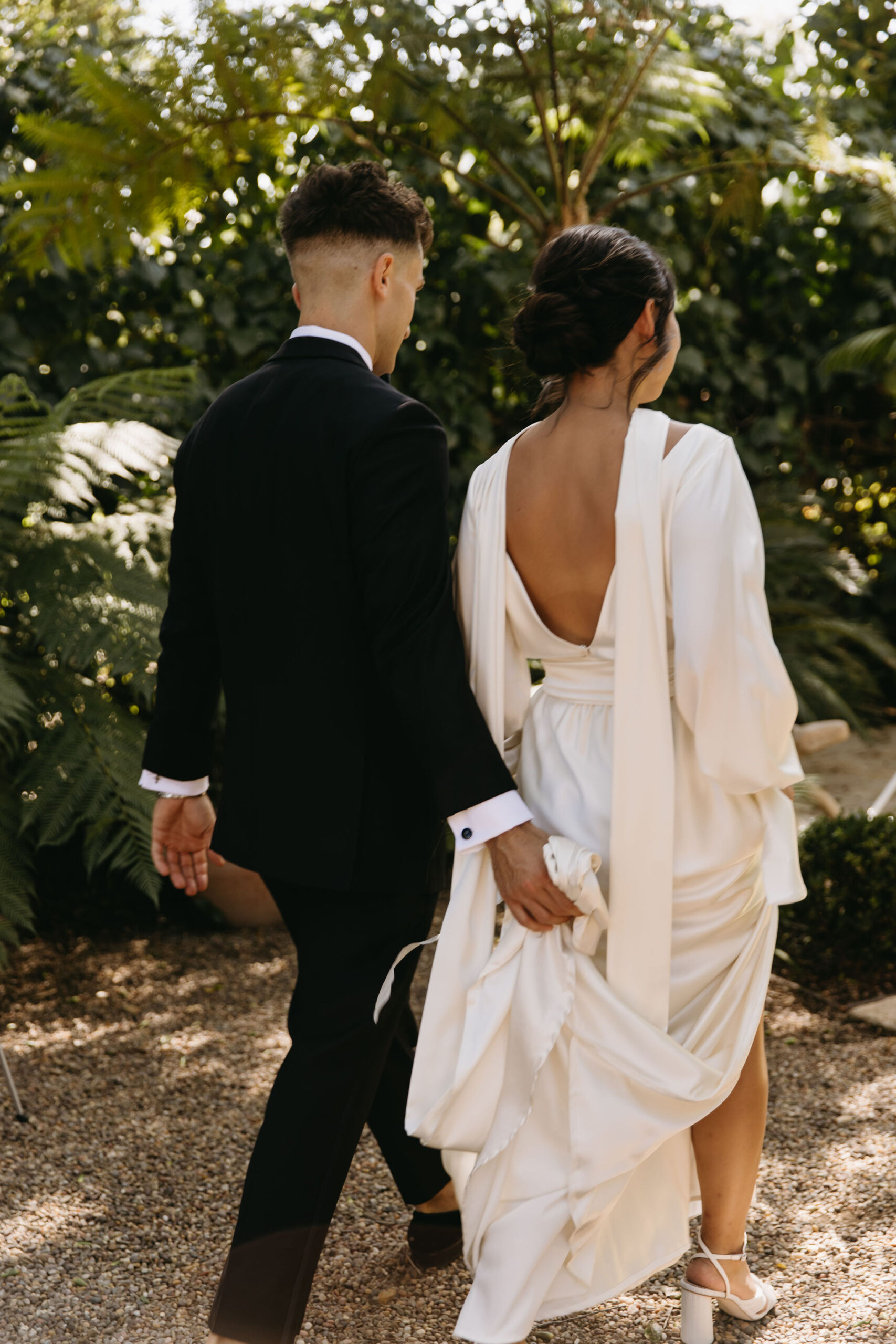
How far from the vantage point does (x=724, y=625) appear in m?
1.73

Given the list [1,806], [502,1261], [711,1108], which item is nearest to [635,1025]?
[711,1108]

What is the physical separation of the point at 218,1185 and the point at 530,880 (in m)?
1.33

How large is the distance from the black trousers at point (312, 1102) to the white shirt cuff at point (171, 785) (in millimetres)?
284

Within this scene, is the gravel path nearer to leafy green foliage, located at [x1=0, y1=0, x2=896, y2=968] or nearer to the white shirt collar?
leafy green foliage, located at [x1=0, y1=0, x2=896, y2=968]

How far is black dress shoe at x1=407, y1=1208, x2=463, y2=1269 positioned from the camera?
222 cm

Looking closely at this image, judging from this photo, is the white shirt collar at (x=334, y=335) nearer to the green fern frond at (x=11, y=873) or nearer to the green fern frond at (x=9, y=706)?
the green fern frond at (x=9, y=706)

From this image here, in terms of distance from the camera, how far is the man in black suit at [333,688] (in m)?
1.77

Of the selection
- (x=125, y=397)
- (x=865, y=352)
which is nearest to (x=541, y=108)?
(x=125, y=397)

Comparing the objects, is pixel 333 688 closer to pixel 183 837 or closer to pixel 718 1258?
pixel 183 837

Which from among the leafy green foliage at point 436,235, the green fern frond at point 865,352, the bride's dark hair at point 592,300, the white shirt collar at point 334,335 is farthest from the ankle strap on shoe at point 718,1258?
the green fern frond at point 865,352

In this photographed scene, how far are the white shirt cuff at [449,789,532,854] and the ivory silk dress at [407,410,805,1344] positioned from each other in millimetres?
88

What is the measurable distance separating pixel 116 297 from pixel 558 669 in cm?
353

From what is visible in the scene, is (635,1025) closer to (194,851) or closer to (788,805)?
(788,805)

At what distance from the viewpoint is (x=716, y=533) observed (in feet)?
5.63
